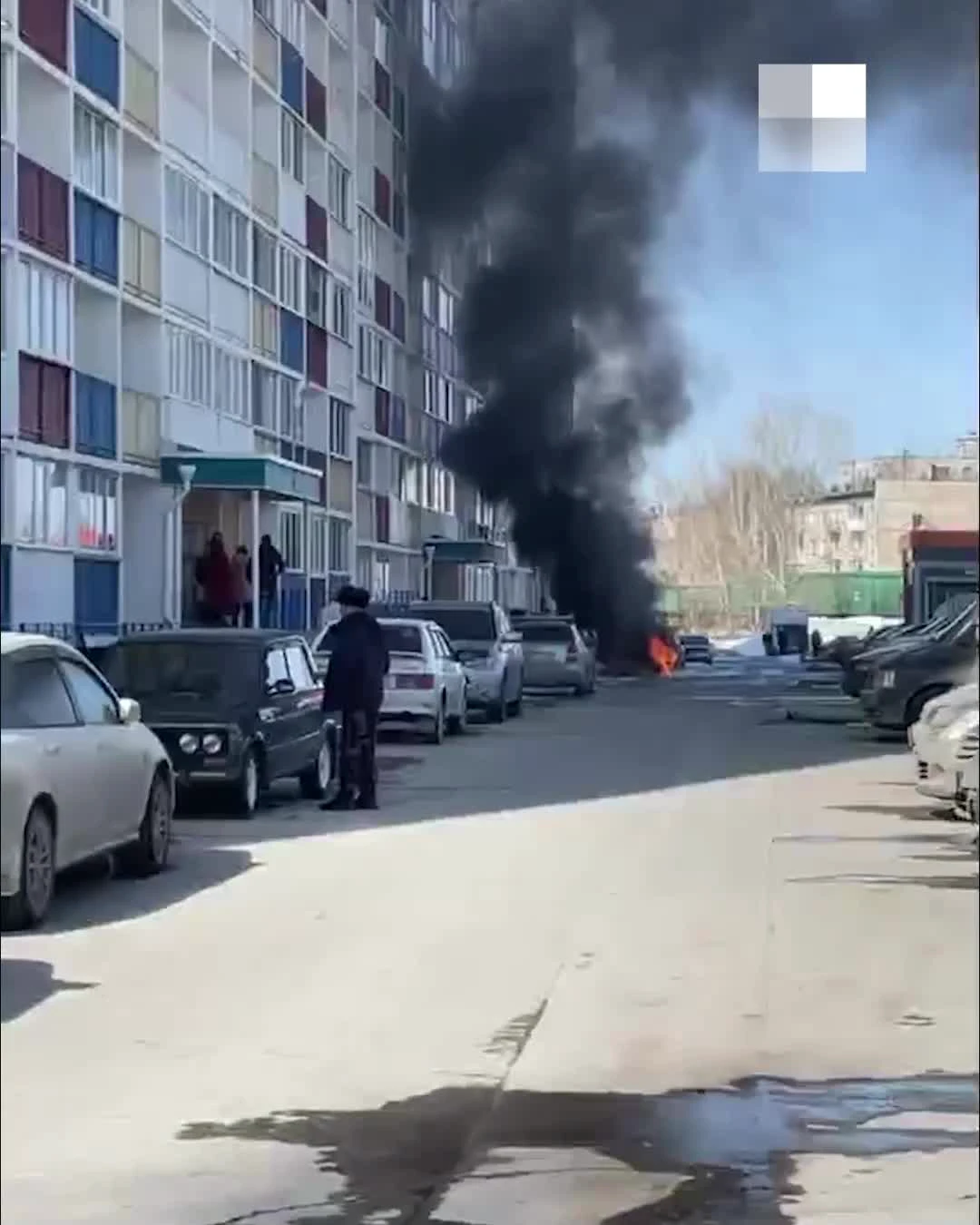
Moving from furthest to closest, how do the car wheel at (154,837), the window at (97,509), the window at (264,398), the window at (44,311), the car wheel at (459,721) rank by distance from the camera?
the car wheel at (459,721)
the car wheel at (154,837)
the window at (264,398)
the window at (97,509)
the window at (44,311)

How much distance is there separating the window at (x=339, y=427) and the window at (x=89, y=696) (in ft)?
1.03

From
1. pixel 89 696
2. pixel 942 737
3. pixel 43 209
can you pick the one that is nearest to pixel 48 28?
pixel 43 209

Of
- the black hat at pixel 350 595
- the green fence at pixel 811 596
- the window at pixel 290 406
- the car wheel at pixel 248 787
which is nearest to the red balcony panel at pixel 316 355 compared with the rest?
the window at pixel 290 406

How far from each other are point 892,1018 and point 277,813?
133 inches

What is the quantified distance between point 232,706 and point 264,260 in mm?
1688

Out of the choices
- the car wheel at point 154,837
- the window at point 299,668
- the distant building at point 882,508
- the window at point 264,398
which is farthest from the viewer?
the window at point 299,668

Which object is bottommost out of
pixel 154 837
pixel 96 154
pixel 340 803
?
pixel 340 803

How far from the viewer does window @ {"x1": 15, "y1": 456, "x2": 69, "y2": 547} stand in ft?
5.23

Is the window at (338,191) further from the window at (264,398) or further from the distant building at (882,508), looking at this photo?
the distant building at (882,508)

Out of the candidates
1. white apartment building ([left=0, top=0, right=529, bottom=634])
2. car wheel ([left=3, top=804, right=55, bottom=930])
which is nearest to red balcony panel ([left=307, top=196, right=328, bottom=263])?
white apartment building ([left=0, top=0, right=529, bottom=634])

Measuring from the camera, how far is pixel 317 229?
1831mm

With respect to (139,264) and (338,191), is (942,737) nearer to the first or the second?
(338,191)

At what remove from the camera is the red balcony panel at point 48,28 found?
1607 millimetres

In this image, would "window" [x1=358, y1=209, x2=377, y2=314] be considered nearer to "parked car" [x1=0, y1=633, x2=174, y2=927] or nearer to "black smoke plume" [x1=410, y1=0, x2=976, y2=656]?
"black smoke plume" [x1=410, y1=0, x2=976, y2=656]
